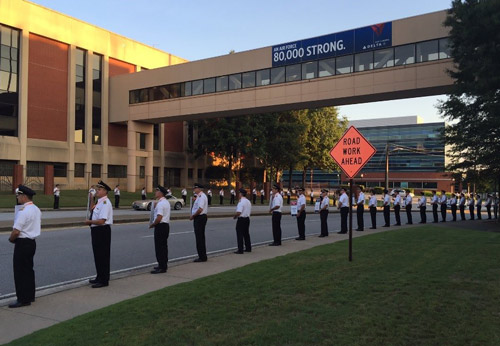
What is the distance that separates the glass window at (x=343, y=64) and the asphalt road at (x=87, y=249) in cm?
Answer: 1727

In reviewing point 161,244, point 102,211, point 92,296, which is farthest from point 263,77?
point 92,296

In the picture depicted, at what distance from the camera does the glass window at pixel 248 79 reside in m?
36.8

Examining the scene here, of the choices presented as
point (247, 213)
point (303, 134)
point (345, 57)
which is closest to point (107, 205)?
point (247, 213)

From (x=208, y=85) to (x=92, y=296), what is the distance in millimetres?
34097

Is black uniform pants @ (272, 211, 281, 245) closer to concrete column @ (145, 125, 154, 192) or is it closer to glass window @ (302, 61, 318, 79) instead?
glass window @ (302, 61, 318, 79)

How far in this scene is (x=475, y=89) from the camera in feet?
64.0

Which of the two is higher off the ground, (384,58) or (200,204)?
(384,58)

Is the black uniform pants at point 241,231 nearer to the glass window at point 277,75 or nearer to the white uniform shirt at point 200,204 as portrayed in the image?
the white uniform shirt at point 200,204

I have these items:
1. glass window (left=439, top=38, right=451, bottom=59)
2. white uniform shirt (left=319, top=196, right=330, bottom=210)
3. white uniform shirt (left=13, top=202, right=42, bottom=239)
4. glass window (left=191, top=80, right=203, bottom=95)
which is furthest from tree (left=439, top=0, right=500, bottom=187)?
glass window (left=191, top=80, right=203, bottom=95)

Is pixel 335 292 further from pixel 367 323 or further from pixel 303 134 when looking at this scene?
pixel 303 134

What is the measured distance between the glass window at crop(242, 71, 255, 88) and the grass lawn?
1151 inches

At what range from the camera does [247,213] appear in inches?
458

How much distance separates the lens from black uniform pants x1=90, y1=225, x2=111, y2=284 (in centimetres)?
763

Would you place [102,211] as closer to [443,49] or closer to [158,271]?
[158,271]
